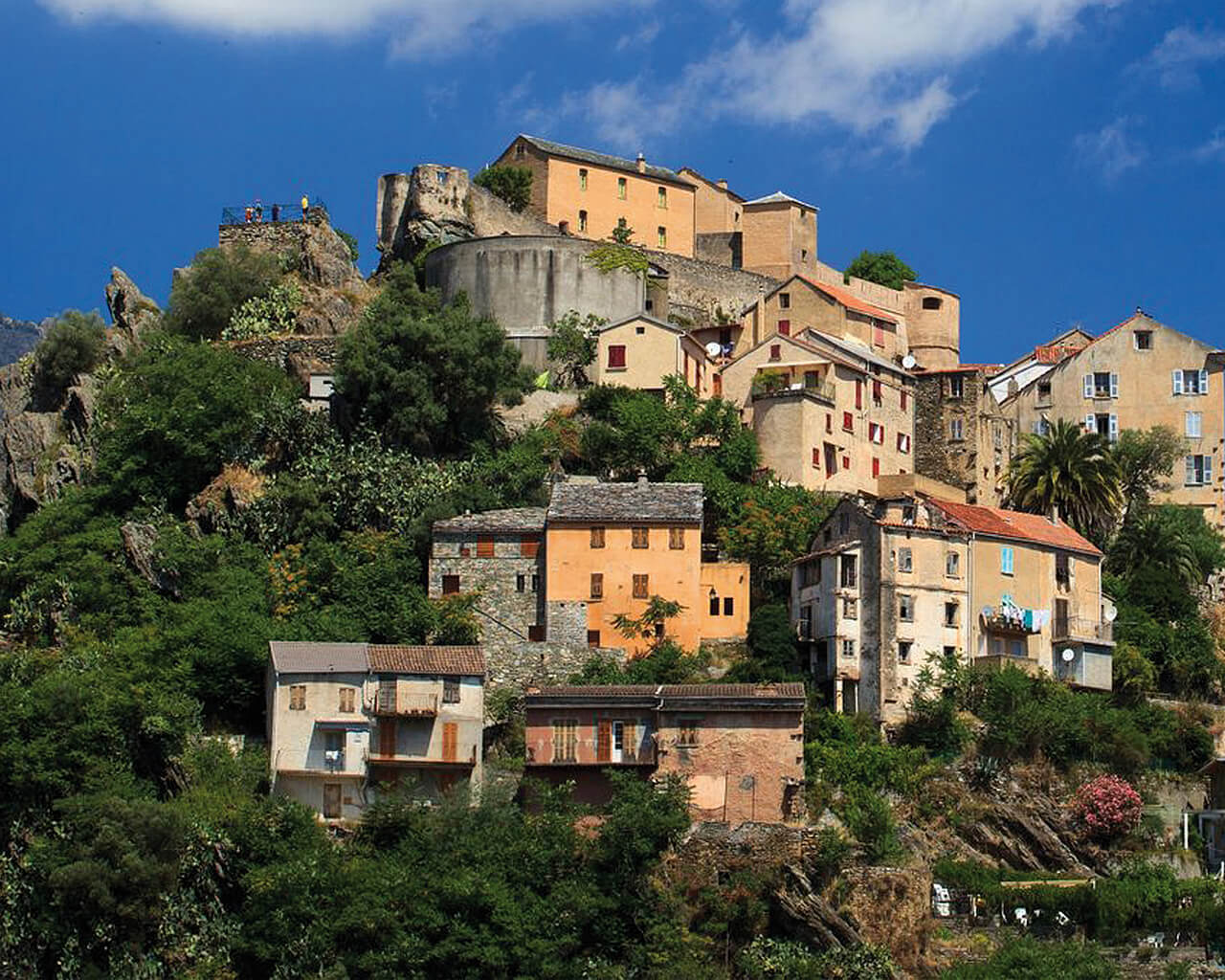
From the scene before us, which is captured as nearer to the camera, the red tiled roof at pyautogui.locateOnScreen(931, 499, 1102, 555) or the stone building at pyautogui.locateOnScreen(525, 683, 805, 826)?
the stone building at pyautogui.locateOnScreen(525, 683, 805, 826)

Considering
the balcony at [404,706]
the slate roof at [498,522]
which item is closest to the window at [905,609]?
the slate roof at [498,522]

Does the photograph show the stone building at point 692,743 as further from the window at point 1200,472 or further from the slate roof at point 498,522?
the window at point 1200,472

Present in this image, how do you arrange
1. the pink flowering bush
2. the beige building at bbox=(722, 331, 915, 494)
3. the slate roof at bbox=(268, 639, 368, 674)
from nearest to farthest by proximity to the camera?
the pink flowering bush < the slate roof at bbox=(268, 639, 368, 674) < the beige building at bbox=(722, 331, 915, 494)

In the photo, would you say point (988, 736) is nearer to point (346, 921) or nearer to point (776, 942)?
point (776, 942)

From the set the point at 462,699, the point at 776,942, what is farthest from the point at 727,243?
the point at 776,942

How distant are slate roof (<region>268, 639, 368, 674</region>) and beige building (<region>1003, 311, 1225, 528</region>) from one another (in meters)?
32.9

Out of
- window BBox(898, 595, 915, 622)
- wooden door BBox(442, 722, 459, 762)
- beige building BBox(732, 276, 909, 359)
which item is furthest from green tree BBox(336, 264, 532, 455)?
window BBox(898, 595, 915, 622)

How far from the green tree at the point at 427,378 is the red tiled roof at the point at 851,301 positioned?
2002 centimetres

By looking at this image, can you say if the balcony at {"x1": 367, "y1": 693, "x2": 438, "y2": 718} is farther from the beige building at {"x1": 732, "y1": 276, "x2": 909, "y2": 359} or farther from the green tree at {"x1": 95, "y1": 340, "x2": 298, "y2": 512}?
the beige building at {"x1": 732, "y1": 276, "x2": 909, "y2": 359}

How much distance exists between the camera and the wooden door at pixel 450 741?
6588cm

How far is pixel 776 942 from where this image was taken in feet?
195

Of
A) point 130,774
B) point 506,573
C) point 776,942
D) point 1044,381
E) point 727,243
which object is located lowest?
point 776,942

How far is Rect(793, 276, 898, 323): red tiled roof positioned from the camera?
3853 inches

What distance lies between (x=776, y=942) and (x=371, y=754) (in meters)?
12.8
